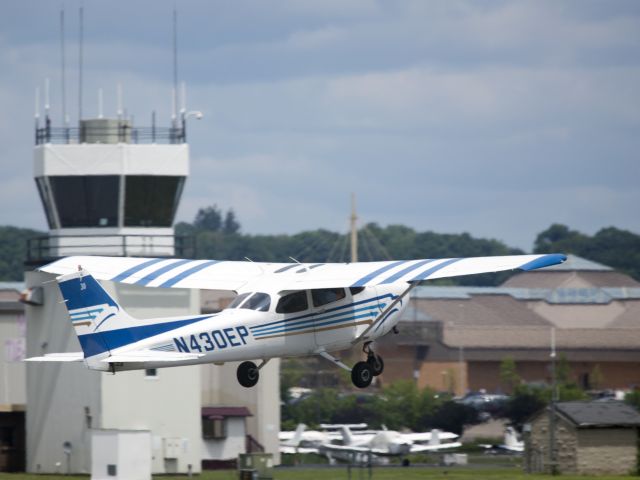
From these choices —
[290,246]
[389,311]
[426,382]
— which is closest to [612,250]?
[290,246]

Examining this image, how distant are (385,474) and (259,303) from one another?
70.6 feet

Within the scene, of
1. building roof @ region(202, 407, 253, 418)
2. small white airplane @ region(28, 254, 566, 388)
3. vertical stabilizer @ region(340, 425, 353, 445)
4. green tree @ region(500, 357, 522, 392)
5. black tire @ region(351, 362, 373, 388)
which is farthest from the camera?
green tree @ region(500, 357, 522, 392)

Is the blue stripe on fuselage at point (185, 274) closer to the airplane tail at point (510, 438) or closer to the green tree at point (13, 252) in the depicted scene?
the airplane tail at point (510, 438)

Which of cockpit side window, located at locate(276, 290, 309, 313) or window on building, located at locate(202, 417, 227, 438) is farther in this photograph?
window on building, located at locate(202, 417, 227, 438)

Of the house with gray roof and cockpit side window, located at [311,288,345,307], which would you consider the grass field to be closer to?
the house with gray roof

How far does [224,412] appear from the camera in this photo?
49.9 metres

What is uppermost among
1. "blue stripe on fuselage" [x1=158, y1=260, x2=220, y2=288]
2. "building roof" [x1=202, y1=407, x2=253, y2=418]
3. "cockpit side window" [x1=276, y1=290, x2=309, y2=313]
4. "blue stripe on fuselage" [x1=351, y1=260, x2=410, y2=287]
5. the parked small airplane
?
"blue stripe on fuselage" [x1=158, y1=260, x2=220, y2=288]

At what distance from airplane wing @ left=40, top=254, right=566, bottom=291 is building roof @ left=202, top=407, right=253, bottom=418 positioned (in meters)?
18.5

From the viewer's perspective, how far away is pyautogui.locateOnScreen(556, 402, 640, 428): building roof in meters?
45.0

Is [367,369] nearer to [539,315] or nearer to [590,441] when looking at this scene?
[590,441]

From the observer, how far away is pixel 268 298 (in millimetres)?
26609

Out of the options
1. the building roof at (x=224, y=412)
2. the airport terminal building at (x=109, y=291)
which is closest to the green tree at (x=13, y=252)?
the building roof at (x=224, y=412)

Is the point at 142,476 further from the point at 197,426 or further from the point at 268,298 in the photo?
the point at 268,298

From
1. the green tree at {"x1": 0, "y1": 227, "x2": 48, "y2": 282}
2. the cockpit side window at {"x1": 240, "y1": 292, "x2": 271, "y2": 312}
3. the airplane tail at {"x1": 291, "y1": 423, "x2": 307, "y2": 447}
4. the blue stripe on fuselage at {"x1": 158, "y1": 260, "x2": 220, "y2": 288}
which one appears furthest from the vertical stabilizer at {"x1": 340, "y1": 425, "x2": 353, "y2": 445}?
the green tree at {"x1": 0, "y1": 227, "x2": 48, "y2": 282}
